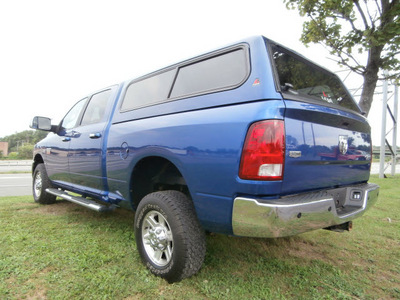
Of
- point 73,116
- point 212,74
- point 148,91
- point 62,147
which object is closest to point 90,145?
point 62,147

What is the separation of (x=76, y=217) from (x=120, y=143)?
1.87 meters

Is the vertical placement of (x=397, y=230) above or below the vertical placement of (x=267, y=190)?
below

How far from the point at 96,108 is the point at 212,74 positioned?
6.73 ft

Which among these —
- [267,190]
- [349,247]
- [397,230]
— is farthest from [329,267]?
[397,230]

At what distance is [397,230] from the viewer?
355cm

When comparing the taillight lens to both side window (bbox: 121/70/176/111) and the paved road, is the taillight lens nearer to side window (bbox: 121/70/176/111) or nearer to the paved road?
side window (bbox: 121/70/176/111)

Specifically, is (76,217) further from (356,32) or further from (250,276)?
(356,32)

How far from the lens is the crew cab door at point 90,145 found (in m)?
3.08

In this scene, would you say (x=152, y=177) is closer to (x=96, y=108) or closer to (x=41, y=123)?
(x=96, y=108)

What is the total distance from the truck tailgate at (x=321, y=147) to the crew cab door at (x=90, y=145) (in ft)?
6.93

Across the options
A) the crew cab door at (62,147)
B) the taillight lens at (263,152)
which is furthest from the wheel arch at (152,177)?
the crew cab door at (62,147)

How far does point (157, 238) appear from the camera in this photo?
2.21 metres

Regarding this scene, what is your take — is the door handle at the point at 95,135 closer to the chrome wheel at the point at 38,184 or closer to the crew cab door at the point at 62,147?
the crew cab door at the point at 62,147

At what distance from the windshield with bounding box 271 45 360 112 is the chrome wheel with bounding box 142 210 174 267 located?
4.77 ft
